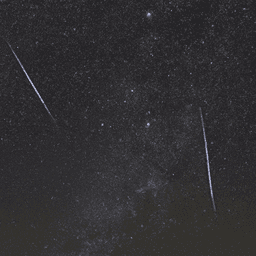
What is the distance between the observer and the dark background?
90.2 inches

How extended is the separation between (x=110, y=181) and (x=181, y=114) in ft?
3.51

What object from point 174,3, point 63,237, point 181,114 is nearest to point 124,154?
point 181,114

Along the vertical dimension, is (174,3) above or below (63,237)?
above

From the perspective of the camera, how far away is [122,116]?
2359mm

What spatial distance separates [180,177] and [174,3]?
186 centimetres

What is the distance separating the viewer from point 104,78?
2.34m

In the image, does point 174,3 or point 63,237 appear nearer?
point 174,3

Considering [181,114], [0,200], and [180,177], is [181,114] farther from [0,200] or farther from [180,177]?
[0,200]

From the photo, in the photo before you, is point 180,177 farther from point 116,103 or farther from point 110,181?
point 116,103

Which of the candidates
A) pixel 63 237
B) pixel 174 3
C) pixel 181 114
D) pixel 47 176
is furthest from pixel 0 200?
pixel 174 3

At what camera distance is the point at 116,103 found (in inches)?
92.7

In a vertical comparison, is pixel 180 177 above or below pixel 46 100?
below

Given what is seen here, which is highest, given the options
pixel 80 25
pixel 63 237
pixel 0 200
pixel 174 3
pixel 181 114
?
pixel 174 3

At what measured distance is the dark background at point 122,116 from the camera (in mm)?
2291
